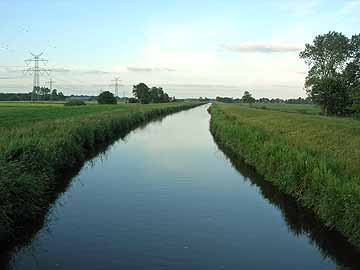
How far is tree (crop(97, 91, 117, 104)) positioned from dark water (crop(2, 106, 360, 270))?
323ft

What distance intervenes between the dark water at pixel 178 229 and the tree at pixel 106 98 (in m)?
98.5

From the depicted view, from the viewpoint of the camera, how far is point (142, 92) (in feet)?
473

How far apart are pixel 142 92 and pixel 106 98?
95.0 feet

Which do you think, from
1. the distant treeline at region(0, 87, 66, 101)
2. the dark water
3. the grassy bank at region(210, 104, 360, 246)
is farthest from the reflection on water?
the distant treeline at region(0, 87, 66, 101)

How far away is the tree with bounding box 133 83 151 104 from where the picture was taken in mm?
142800

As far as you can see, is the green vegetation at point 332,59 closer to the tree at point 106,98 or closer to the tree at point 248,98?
the tree at point 106,98

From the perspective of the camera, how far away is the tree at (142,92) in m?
143

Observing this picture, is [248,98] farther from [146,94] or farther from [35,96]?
[35,96]

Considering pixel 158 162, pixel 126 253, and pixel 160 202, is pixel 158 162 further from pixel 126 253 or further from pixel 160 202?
pixel 126 253

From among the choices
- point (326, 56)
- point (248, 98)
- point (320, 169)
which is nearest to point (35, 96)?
point (248, 98)

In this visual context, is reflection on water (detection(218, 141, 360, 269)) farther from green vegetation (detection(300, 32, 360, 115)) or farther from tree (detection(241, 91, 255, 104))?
tree (detection(241, 91, 255, 104))

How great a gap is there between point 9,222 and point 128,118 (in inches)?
1462

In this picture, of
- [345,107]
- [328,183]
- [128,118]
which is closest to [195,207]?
[328,183]

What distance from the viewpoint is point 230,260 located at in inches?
353
